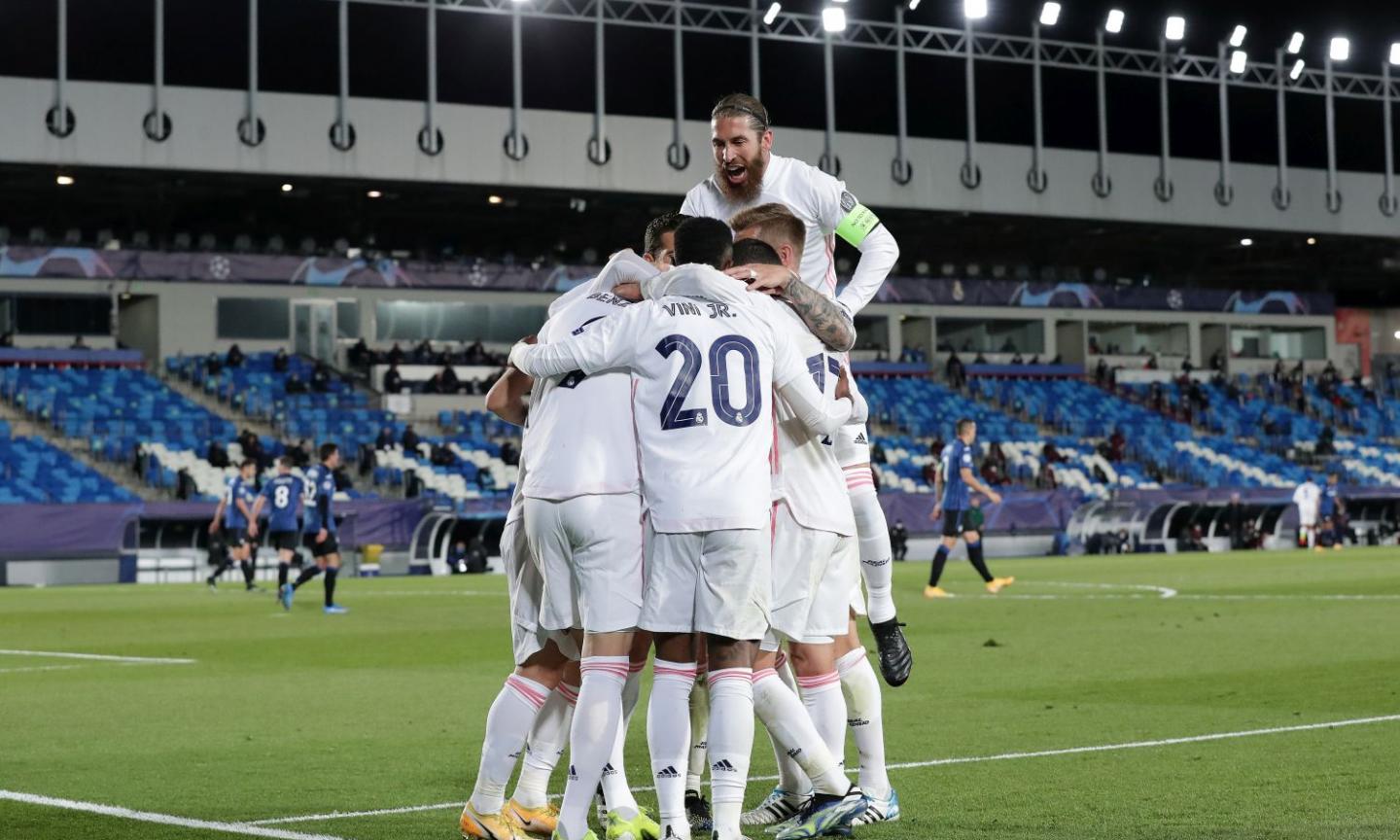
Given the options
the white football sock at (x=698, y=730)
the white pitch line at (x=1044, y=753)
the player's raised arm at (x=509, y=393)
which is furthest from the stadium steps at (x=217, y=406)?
the player's raised arm at (x=509, y=393)

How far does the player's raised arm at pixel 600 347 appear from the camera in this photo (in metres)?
5.68

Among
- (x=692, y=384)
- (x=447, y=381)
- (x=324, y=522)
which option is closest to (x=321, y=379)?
(x=447, y=381)

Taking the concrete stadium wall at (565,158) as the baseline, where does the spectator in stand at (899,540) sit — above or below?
below

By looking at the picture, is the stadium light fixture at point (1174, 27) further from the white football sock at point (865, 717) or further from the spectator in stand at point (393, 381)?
the white football sock at point (865, 717)

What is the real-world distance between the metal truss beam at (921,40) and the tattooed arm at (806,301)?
34898mm

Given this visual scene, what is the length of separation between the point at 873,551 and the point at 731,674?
1.91 metres

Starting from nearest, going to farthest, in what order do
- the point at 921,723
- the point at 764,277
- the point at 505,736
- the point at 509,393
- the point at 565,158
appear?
the point at 505,736 → the point at 764,277 → the point at 509,393 → the point at 921,723 → the point at 565,158

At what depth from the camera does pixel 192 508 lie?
32906 mm

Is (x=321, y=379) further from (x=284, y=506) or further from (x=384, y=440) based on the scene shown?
(x=284, y=506)

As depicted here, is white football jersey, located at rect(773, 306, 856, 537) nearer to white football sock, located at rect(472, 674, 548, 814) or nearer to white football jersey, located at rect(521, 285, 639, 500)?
white football jersey, located at rect(521, 285, 639, 500)

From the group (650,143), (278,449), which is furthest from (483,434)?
(650,143)

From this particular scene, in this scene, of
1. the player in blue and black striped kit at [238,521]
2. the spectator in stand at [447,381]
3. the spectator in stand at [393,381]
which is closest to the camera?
the player in blue and black striped kit at [238,521]

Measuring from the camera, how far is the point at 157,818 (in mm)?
6523

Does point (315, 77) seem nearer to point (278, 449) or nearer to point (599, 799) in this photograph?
point (278, 449)
